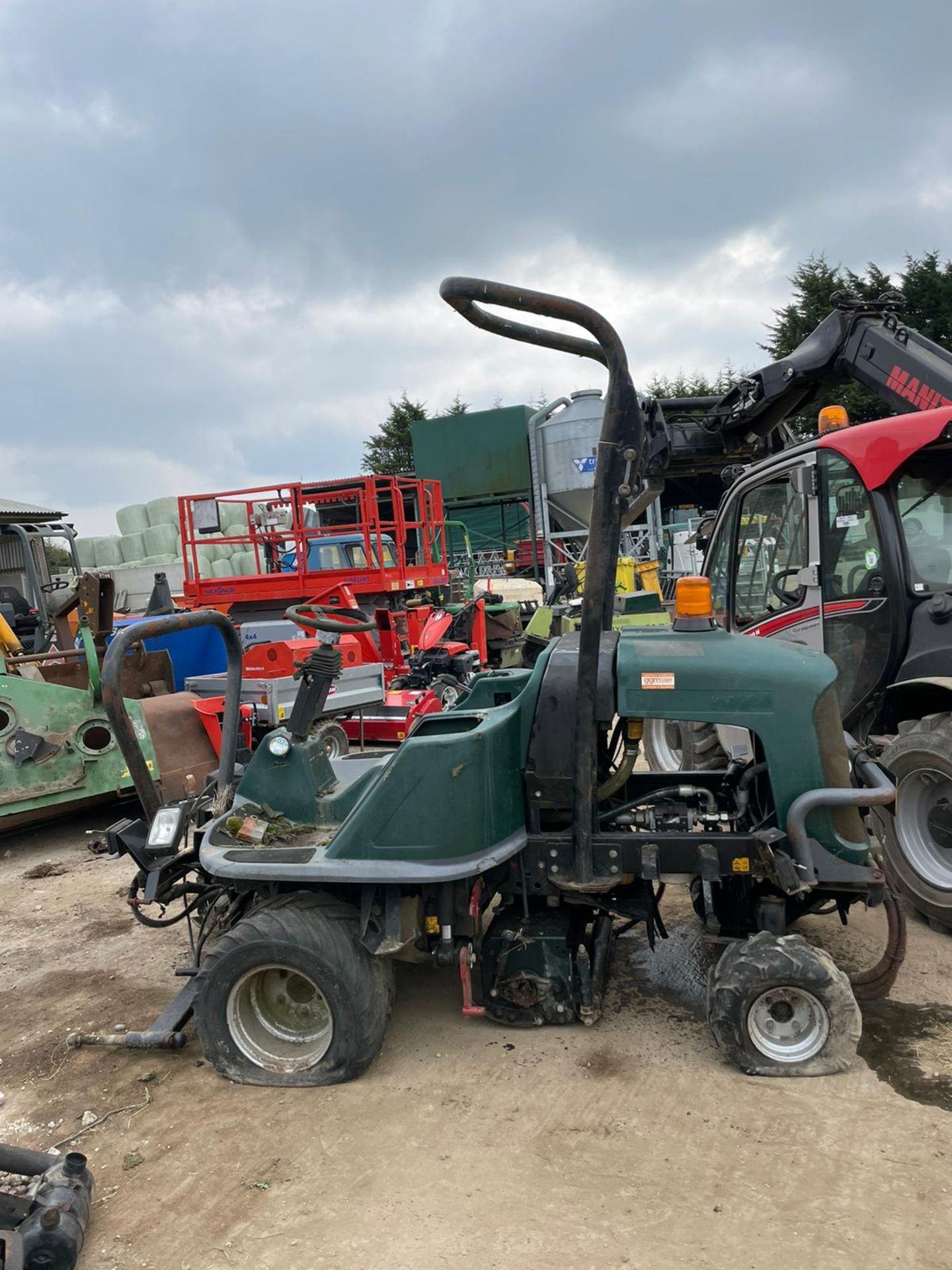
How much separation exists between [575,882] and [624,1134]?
765 mm

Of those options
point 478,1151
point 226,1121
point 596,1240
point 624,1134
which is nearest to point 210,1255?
point 226,1121

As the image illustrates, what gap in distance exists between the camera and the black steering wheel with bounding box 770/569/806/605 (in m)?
4.52

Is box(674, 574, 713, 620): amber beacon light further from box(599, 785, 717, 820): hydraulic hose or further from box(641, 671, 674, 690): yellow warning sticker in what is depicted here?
box(599, 785, 717, 820): hydraulic hose

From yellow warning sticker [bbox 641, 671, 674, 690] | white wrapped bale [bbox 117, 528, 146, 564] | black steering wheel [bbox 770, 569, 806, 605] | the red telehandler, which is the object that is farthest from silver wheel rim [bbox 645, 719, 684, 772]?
white wrapped bale [bbox 117, 528, 146, 564]

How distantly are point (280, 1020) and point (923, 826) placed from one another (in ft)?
9.72

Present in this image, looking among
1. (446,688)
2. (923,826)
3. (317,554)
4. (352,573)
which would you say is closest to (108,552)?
(317,554)

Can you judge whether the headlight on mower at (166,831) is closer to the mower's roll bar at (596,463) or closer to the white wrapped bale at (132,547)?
the mower's roll bar at (596,463)

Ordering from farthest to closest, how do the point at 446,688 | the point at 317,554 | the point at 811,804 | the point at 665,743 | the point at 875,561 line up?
1. the point at 317,554
2. the point at 446,688
3. the point at 665,743
4. the point at 875,561
5. the point at 811,804

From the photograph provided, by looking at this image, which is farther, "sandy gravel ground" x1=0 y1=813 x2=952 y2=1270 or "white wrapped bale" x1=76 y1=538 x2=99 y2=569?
"white wrapped bale" x1=76 y1=538 x2=99 y2=569

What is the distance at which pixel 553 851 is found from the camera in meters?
3.07

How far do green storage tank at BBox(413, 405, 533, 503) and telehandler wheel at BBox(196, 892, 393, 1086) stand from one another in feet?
66.6

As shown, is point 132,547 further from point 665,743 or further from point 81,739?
point 665,743

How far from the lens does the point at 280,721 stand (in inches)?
235

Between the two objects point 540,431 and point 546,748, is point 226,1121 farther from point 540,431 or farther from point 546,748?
point 540,431
